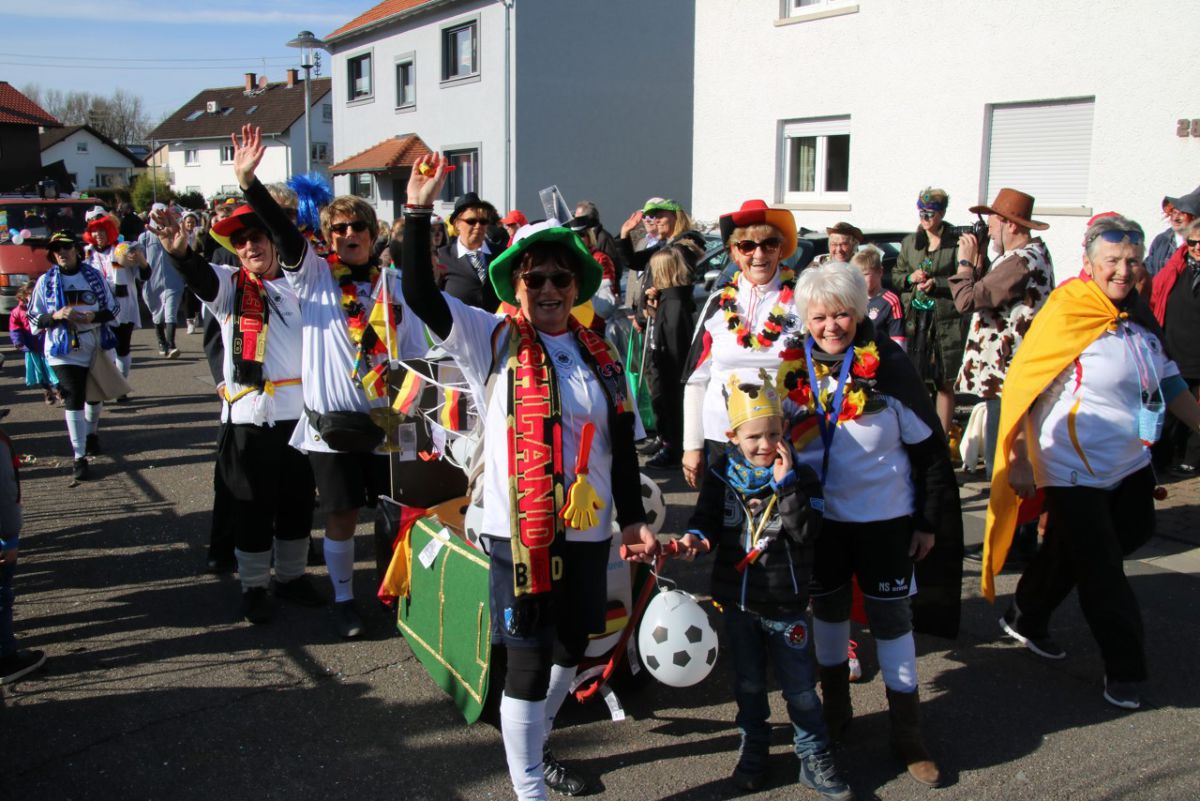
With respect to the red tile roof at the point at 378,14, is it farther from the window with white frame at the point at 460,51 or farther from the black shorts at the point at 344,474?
the black shorts at the point at 344,474

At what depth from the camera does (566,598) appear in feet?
9.68

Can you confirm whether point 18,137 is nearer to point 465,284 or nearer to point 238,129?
point 238,129

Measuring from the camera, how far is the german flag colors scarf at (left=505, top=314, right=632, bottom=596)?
109 inches

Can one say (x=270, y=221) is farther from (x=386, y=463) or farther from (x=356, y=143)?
(x=356, y=143)

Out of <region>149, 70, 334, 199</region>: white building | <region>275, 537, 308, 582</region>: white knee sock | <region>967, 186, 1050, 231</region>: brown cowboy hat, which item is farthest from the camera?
<region>149, 70, 334, 199</region>: white building

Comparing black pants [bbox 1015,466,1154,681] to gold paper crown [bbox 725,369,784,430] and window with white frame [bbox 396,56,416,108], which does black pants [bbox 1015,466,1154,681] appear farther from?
window with white frame [bbox 396,56,416,108]

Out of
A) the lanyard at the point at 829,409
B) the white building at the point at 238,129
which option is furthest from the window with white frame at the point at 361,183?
the lanyard at the point at 829,409

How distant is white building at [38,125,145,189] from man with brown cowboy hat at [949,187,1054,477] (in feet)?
216

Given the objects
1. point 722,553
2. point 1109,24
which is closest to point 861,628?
point 722,553

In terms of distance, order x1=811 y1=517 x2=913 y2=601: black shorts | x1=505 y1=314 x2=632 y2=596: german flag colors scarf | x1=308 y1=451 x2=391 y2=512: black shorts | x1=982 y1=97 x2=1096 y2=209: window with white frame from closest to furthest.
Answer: x1=505 y1=314 x2=632 y2=596: german flag colors scarf
x1=811 y1=517 x2=913 y2=601: black shorts
x1=308 y1=451 x2=391 y2=512: black shorts
x1=982 y1=97 x2=1096 y2=209: window with white frame

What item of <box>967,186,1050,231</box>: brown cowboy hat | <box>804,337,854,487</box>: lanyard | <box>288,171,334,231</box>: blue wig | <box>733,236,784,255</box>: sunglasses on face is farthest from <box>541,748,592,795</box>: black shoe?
<box>967,186,1050,231</box>: brown cowboy hat

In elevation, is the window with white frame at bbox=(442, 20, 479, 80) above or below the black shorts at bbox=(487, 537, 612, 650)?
above

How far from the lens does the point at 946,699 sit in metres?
3.94

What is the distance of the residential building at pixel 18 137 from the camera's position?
44.9 m
